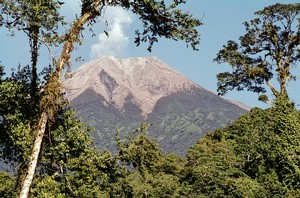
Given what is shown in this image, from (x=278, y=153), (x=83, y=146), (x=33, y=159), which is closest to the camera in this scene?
(x=33, y=159)

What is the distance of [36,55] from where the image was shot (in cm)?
1271

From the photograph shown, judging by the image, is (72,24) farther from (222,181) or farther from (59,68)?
(222,181)

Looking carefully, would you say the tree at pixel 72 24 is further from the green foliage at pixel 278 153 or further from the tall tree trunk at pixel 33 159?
the green foliage at pixel 278 153

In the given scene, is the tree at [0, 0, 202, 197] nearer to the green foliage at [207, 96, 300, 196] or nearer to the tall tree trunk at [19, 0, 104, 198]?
the tall tree trunk at [19, 0, 104, 198]

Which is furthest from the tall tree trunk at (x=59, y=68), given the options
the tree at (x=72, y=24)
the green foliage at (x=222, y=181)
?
the green foliage at (x=222, y=181)

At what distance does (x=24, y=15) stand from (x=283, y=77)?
29.1m

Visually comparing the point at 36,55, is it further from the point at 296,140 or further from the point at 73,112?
the point at 296,140

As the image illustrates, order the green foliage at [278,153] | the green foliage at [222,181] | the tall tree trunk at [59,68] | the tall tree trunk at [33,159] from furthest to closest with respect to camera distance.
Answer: the green foliage at [222,181] → the green foliage at [278,153] → the tall tree trunk at [59,68] → the tall tree trunk at [33,159]

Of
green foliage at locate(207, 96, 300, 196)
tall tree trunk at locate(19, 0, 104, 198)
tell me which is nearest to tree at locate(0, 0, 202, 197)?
tall tree trunk at locate(19, 0, 104, 198)

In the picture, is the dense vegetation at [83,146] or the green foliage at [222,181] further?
the green foliage at [222,181]

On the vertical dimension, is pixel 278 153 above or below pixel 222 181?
above

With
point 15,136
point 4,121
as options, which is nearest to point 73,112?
point 4,121

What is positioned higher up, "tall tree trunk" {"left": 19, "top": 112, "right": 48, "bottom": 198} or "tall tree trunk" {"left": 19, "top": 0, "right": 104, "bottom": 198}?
"tall tree trunk" {"left": 19, "top": 0, "right": 104, "bottom": 198}

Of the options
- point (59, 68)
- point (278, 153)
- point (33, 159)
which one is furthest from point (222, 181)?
point (33, 159)
